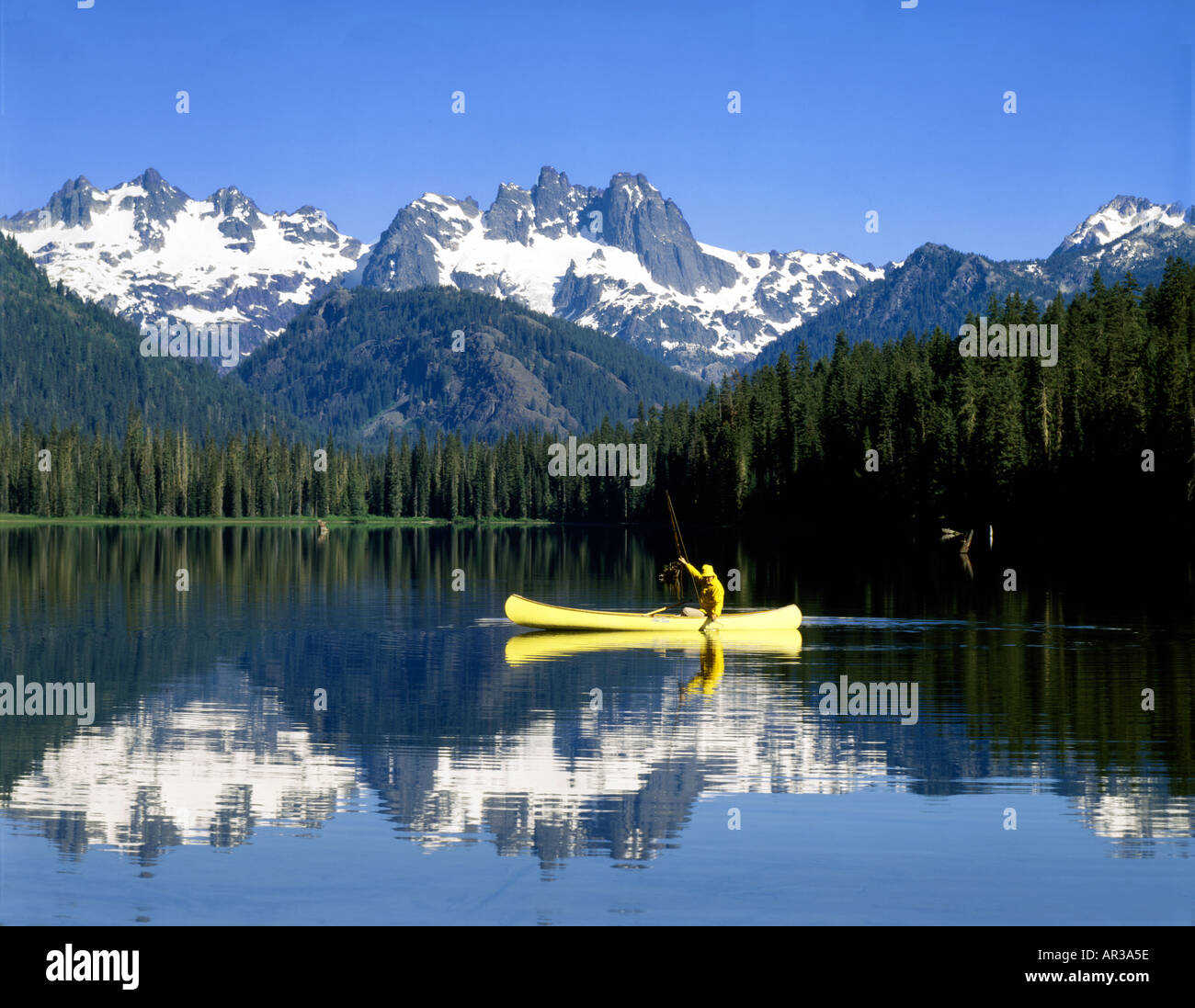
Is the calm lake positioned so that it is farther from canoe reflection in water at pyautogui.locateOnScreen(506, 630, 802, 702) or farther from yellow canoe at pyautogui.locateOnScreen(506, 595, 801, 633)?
yellow canoe at pyautogui.locateOnScreen(506, 595, 801, 633)

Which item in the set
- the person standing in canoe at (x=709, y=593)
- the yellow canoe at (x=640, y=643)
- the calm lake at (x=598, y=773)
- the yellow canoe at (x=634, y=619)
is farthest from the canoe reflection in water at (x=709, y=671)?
the yellow canoe at (x=634, y=619)

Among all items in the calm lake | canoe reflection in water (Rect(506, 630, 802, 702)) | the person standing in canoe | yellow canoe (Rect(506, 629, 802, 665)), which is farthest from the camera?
the person standing in canoe

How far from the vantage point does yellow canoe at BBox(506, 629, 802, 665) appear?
172 feet

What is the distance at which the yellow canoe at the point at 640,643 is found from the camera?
5244 cm

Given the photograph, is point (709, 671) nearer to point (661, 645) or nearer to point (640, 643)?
point (661, 645)

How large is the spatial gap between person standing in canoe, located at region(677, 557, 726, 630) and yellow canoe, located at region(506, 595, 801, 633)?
336 millimetres

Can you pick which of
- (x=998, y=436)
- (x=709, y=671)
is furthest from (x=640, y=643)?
(x=998, y=436)

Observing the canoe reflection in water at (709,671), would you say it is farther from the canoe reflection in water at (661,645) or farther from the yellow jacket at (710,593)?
the yellow jacket at (710,593)

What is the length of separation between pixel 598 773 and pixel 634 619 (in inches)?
1074

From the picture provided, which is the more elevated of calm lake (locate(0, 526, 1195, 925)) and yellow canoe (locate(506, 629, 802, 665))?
yellow canoe (locate(506, 629, 802, 665))

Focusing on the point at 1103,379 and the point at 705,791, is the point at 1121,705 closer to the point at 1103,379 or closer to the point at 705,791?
the point at 705,791

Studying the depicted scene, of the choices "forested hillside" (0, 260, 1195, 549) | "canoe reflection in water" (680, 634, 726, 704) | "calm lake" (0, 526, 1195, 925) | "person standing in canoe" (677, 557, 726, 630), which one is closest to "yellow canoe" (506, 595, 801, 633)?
"person standing in canoe" (677, 557, 726, 630)

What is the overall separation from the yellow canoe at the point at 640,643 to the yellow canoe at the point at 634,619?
0.40 meters

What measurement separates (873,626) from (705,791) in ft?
109
